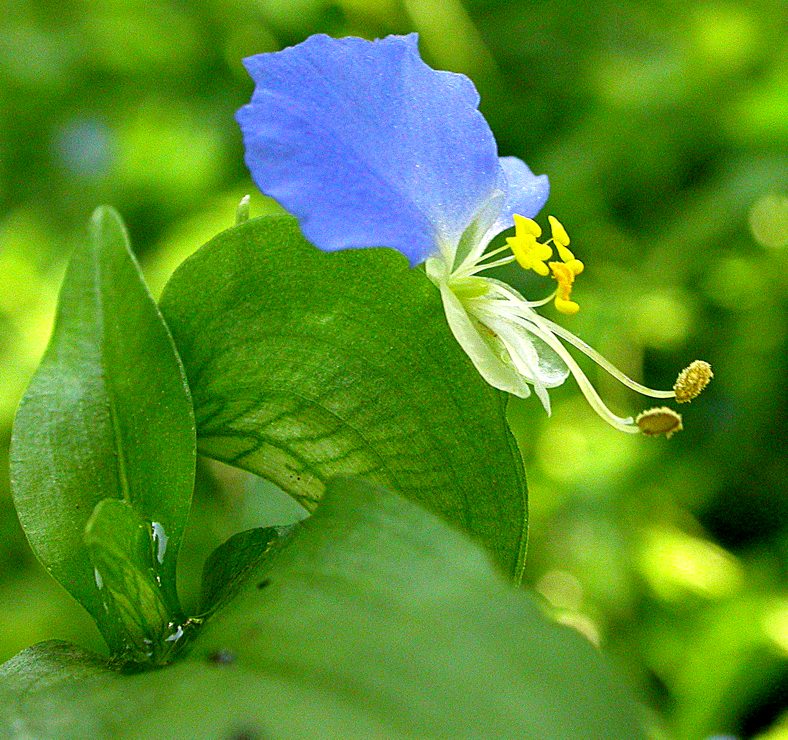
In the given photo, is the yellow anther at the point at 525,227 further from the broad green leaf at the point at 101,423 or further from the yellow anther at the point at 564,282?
the broad green leaf at the point at 101,423

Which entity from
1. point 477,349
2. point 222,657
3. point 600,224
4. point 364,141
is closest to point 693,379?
point 477,349

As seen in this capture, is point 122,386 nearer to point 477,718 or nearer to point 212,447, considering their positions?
point 212,447

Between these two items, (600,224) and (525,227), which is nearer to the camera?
(525,227)

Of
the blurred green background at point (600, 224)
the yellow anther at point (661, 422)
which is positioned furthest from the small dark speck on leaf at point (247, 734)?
the blurred green background at point (600, 224)

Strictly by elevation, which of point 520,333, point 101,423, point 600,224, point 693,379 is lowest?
point 600,224

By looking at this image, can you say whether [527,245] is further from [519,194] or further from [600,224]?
[600,224]

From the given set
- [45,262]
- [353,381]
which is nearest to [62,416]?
[353,381]
